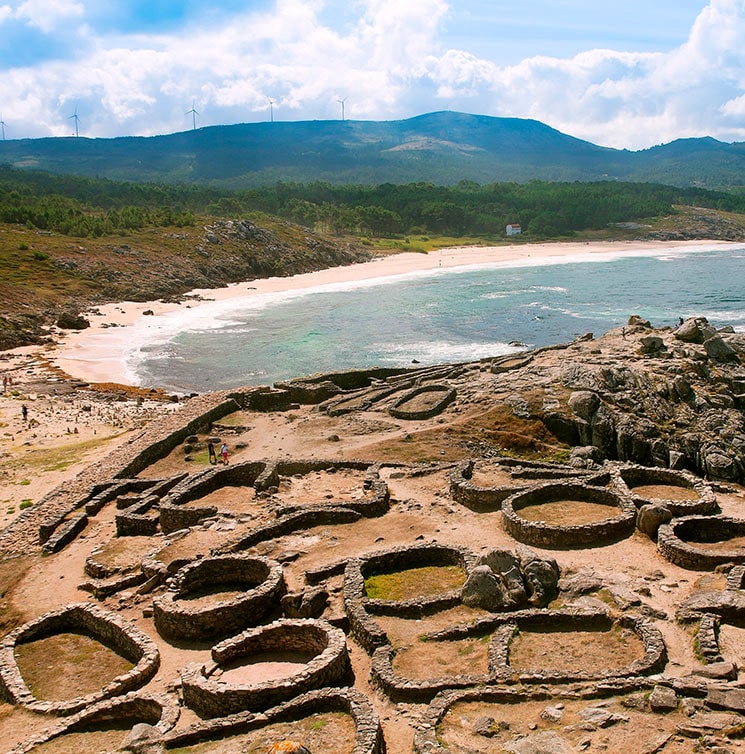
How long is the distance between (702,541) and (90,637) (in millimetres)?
18520

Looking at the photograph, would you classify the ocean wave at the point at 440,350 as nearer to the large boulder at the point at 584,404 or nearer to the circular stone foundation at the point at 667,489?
the large boulder at the point at 584,404

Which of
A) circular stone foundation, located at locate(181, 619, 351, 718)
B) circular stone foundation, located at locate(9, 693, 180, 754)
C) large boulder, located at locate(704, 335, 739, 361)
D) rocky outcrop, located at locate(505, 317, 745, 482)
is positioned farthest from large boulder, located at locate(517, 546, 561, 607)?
large boulder, located at locate(704, 335, 739, 361)

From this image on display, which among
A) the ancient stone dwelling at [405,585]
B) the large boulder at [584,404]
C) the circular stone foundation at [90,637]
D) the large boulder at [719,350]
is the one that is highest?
the large boulder at [719,350]

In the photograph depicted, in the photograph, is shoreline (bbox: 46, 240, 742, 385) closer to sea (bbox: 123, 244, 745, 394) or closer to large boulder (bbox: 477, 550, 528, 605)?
sea (bbox: 123, 244, 745, 394)

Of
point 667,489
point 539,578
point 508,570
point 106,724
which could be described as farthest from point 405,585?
point 667,489

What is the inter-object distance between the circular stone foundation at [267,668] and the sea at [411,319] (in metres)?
39.8

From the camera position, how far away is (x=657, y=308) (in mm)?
87062

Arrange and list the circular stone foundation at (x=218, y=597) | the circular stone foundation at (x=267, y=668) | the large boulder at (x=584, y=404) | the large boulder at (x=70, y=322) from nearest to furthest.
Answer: the circular stone foundation at (x=267, y=668), the circular stone foundation at (x=218, y=597), the large boulder at (x=584, y=404), the large boulder at (x=70, y=322)

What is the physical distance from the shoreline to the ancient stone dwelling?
28.8 metres

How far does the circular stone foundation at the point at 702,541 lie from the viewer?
72.6ft

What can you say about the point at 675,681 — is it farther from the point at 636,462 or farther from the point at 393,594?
the point at 636,462

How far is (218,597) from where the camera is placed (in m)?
22.0

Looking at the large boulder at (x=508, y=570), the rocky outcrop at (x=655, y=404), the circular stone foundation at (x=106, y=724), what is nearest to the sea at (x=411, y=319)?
the rocky outcrop at (x=655, y=404)

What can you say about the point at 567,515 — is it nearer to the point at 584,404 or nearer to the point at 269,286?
the point at 584,404
